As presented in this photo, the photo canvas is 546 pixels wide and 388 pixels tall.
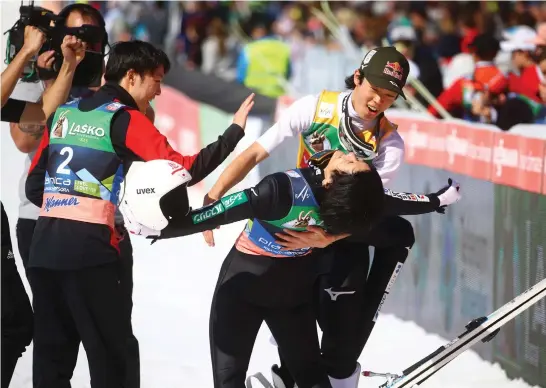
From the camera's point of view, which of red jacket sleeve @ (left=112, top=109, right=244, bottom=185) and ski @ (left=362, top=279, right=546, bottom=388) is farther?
ski @ (left=362, top=279, right=546, bottom=388)

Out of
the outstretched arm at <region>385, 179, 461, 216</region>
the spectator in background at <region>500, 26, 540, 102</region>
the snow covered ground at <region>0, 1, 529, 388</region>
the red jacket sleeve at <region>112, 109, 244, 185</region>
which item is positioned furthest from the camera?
the spectator in background at <region>500, 26, 540, 102</region>

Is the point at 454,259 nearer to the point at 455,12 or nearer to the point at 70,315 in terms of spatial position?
the point at 70,315

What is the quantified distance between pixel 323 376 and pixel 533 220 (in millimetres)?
2194

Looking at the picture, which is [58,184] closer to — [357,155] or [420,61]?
[357,155]

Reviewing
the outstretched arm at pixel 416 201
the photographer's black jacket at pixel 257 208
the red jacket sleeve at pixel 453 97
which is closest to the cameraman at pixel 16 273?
the photographer's black jacket at pixel 257 208

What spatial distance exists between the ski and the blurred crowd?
329cm

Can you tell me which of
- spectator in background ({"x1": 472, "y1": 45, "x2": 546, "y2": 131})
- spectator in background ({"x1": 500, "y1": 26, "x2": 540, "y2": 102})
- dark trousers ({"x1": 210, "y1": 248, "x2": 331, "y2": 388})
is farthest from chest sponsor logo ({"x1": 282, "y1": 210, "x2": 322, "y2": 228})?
spectator in background ({"x1": 500, "y1": 26, "x2": 540, "y2": 102})

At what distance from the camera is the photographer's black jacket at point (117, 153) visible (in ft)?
14.5

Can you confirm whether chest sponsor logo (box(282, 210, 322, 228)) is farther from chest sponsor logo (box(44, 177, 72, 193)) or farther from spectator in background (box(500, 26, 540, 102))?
spectator in background (box(500, 26, 540, 102))

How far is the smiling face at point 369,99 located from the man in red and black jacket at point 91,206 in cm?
69

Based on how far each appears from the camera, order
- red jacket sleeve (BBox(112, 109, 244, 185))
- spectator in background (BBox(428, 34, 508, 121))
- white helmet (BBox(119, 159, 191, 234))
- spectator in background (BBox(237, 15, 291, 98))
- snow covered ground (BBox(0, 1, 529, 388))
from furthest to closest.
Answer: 1. spectator in background (BBox(237, 15, 291, 98))
2. spectator in background (BBox(428, 34, 508, 121))
3. snow covered ground (BBox(0, 1, 529, 388))
4. red jacket sleeve (BBox(112, 109, 244, 185))
5. white helmet (BBox(119, 159, 191, 234))

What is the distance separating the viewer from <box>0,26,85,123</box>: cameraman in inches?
187

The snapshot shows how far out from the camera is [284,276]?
4.55 meters

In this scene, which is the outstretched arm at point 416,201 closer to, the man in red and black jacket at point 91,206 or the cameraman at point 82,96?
the man in red and black jacket at point 91,206
